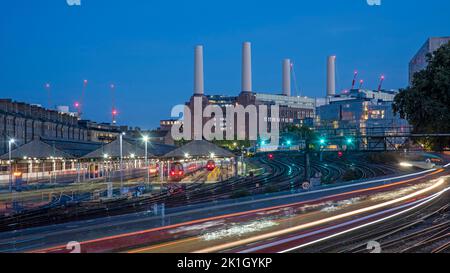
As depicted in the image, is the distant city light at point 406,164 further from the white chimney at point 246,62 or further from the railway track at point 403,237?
the white chimney at point 246,62

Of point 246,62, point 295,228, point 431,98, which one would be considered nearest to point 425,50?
point 246,62

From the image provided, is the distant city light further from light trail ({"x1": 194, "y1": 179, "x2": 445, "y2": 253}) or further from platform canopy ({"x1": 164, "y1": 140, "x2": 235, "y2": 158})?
light trail ({"x1": 194, "y1": 179, "x2": 445, "y2": 253})

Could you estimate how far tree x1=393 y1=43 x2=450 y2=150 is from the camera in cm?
3322

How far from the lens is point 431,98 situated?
34.5 metres

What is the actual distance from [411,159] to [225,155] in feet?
100

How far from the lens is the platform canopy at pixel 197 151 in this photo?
53.3 meters

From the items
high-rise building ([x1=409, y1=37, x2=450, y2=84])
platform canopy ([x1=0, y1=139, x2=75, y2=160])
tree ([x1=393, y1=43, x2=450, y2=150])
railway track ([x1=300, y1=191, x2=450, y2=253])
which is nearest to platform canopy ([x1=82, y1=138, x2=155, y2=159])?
platform canopy ([x1=0, y1=139, x2=75, y2=160])

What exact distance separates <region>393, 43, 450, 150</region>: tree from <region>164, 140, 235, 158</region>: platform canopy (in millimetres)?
22654
